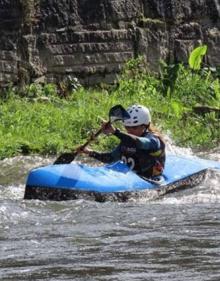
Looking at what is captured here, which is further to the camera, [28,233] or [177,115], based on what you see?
[177,115]

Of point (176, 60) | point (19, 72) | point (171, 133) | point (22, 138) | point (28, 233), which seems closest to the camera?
point (28, 233)

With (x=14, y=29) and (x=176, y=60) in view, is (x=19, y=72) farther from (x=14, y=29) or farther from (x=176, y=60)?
(x=176, y=60)

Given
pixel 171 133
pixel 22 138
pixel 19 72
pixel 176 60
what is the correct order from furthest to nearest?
pixel 176 60 → pixel 19 72 → pixel 171 133 → pixel 22 138

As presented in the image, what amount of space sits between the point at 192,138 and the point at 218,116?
1096 millimetres

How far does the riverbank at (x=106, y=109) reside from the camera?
1214cm

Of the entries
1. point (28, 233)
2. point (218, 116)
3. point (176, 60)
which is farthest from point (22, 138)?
point (28, 233)

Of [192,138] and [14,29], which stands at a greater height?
[14,29]

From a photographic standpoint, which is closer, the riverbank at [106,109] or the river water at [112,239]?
the river water at [112,239]

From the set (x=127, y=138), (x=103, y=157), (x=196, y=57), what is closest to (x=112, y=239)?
(x=127, y=138)

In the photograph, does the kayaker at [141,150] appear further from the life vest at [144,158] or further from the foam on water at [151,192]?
the foam on water at [151,192]

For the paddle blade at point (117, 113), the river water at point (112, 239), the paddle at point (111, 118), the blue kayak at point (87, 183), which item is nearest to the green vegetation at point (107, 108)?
the paddle at point (111, 118)

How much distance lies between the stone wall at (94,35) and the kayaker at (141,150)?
500 centimetres

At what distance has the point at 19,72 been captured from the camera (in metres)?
14.1

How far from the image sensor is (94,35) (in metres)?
14.6
